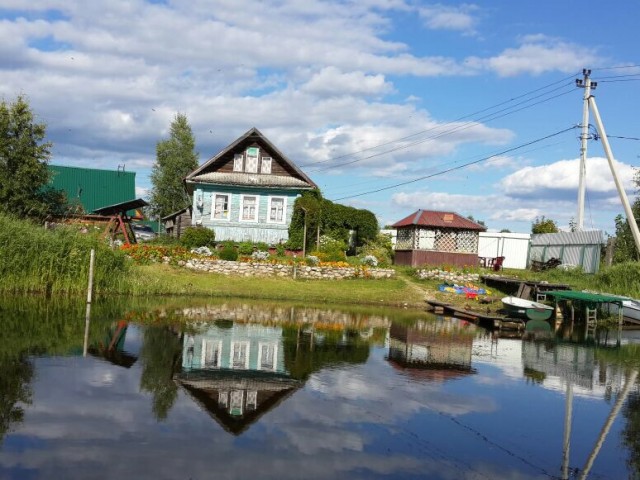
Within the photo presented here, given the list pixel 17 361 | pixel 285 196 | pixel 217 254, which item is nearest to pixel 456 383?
pixel 17 361

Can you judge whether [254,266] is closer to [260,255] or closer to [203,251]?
[260,255]

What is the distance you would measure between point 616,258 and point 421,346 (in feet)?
83.4

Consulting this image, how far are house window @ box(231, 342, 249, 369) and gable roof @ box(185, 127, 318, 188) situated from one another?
72.6ft

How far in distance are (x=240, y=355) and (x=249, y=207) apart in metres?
23.9

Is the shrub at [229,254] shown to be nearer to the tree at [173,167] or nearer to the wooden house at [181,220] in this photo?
the wooden house at [181,220]

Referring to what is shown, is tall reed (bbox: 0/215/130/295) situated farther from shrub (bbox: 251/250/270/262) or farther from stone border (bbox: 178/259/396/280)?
shrub (bbox: 251/250/270/262)

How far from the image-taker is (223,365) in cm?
1284

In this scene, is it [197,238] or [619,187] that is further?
[197,238]

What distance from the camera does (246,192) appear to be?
122 feet

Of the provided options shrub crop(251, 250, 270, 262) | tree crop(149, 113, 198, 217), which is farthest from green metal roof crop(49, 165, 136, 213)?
shrub crop(251, 250, 270, 262)

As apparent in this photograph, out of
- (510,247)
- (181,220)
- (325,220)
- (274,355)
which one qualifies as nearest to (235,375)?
(274,355)

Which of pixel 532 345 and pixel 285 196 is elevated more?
pixel 285 196

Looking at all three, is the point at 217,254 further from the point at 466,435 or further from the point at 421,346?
the point at 466,435

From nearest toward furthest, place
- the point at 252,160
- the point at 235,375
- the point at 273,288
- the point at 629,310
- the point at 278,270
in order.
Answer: the point at 235,375 < the point at 629,310 < the point at 273,288 < the point at 278,270 < the point at 252,160
